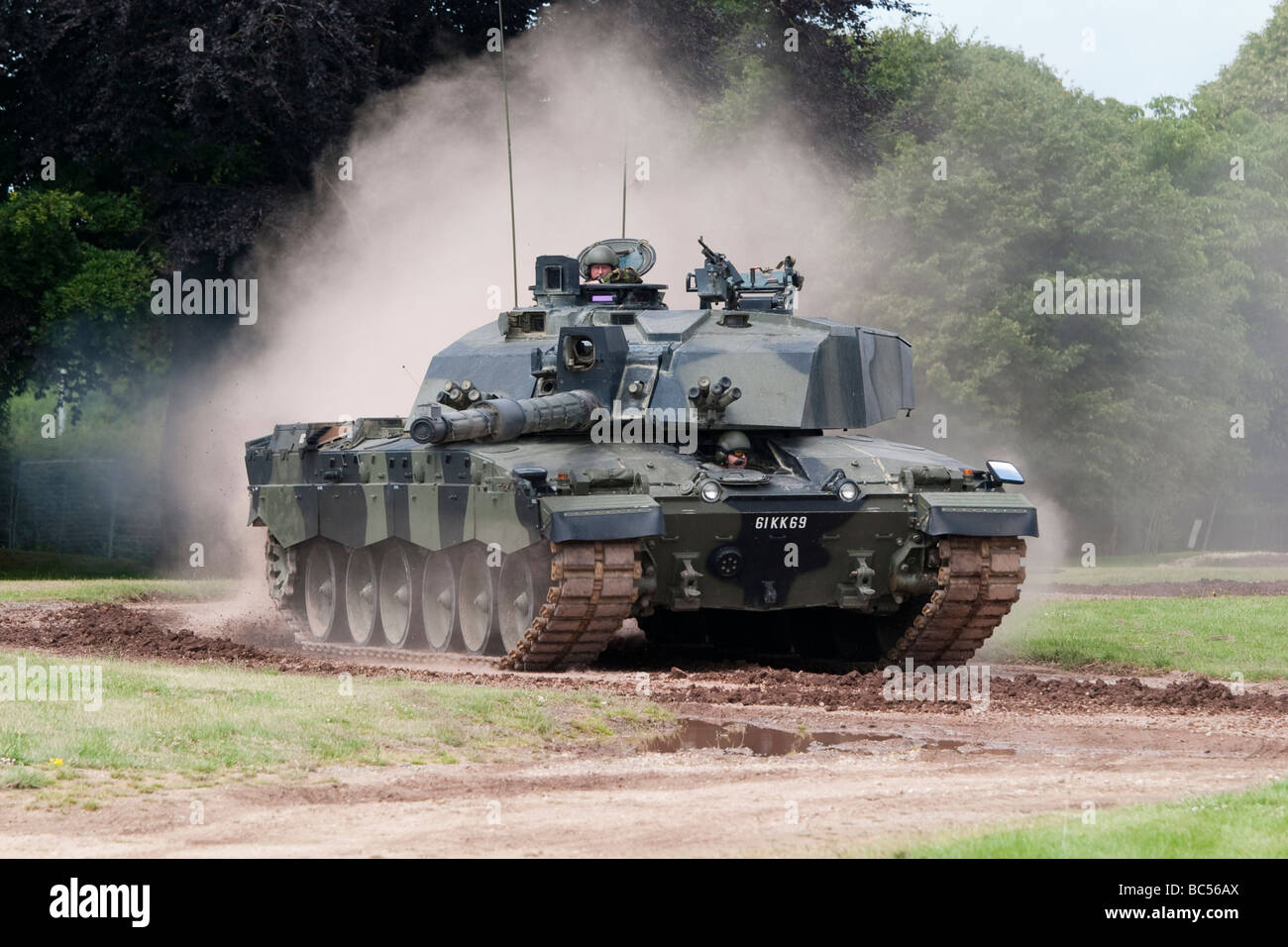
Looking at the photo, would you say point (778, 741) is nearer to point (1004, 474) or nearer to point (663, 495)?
point (663, 495)

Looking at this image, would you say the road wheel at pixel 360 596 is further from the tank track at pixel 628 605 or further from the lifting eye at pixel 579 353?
the lifting eye at pixel 579 353

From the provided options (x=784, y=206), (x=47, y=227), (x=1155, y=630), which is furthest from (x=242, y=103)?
(x=1155, y=630)

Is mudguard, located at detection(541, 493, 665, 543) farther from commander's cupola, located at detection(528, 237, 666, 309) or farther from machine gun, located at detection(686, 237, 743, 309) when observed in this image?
commander's cupola, located at detection(528, 237, 666, 309)

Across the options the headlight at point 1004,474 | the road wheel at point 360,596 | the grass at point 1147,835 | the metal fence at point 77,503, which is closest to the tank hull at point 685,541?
the headlight at point 1004,474

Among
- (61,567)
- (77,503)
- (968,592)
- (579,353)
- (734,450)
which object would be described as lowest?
(61,567)

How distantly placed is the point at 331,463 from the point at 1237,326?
27.5 m

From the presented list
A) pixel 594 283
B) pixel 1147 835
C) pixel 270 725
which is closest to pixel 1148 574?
pixel 594 283

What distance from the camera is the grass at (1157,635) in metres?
18.0

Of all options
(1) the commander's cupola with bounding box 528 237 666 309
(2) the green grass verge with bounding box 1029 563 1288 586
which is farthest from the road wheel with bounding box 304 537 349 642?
(2) the green grass verge with bounding box 1029 563 1288 586

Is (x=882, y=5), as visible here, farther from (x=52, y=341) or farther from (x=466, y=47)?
(x=52, y=341)

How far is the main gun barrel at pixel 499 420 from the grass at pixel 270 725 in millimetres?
2852

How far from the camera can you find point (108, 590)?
24766mm

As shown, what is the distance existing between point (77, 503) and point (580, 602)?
23026mm
